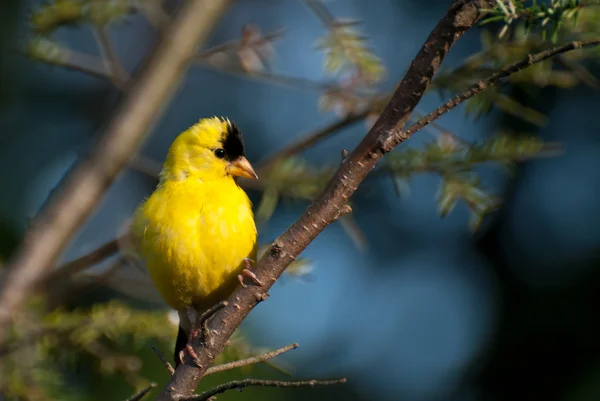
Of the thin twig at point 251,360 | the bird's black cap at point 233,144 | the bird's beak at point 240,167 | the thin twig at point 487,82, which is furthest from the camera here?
the bird's black cap at point 233,144

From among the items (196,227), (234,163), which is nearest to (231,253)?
(196,227)

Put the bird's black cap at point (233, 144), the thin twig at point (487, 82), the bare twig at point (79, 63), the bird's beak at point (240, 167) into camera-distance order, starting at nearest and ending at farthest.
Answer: the thin twig at point (487, 82) < the bare twig at point (79, 63) < the bird's beak at point (240, 167) < the bird's black cap at point (233, 144)

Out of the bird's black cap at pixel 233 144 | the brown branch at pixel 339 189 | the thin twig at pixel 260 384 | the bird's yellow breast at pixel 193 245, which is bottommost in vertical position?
the bird's yellow breast at pixel 193 245

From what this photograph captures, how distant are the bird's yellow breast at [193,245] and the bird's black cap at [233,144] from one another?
327 mm

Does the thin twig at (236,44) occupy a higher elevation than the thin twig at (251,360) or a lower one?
higher

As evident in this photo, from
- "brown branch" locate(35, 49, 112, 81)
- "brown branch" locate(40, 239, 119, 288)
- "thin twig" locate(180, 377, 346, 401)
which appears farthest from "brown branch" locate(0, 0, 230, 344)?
"thin twig" locate(180, 377, 346, 401)

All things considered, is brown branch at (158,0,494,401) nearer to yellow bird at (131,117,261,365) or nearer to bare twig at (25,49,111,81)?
yellow bird at (131,117,261,365)

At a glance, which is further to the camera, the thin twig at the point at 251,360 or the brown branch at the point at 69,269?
the brown branch at the point at 69,269

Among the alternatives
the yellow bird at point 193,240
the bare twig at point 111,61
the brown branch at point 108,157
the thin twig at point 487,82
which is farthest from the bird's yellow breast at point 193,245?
the thin twig at point 487,82

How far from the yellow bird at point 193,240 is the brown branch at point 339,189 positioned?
788 mm

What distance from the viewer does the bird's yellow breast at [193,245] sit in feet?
8.20

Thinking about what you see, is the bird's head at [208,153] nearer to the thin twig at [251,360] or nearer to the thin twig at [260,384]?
the thin twig at [251,360]

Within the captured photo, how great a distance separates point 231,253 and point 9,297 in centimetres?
79

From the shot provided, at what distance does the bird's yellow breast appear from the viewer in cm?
250
